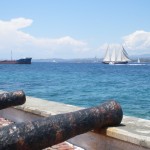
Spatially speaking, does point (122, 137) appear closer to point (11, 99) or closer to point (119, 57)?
point (11, 99)

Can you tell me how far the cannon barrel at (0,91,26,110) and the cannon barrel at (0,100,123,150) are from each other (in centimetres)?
198

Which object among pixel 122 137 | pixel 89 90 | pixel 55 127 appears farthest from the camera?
pixel 89 90

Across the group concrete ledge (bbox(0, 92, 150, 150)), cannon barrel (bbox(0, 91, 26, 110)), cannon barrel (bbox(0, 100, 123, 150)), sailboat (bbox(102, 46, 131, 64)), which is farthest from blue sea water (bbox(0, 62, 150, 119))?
sailboat (bbox(102, 46, 131, 64))

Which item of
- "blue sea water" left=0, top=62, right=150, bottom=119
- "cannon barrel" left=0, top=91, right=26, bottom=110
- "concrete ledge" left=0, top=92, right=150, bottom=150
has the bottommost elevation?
"blue sea water" left=0, top=62, right=150, bottom=119

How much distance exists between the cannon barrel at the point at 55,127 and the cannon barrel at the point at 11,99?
198 centimetres

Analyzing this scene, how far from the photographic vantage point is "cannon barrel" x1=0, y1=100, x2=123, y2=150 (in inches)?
126

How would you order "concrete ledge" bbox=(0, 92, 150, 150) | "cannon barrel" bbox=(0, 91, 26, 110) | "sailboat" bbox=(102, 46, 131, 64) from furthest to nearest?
"sailboat" bbox=(102, 46, 131, 64), "cannon barrel" bbox=(0, 91, 26, 110), "concrete ledge" bbox=(0, 92, 150, 150)

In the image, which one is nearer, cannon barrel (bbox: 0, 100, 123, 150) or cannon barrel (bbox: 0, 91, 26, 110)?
cannon barrel (bbox: 0, 100, 123, 150)

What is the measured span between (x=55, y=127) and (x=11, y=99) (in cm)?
265

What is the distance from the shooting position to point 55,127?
12.2 feet

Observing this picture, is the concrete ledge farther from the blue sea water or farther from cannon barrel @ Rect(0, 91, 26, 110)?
the blue sea water

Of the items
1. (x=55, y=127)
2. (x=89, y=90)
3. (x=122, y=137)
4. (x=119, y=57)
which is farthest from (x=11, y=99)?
(x=119, y=57)

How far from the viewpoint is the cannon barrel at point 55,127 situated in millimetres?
3204

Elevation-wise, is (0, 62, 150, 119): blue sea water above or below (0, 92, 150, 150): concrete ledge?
below
